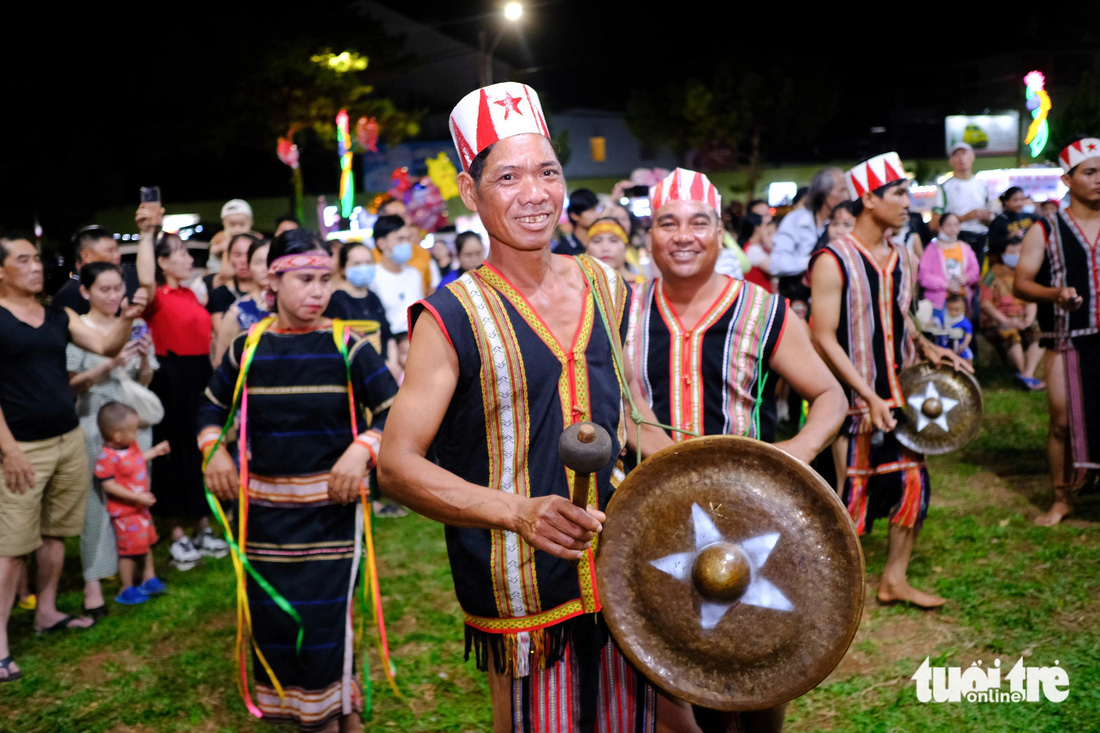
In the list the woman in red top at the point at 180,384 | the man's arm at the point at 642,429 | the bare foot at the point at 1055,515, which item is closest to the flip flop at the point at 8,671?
the woman in red top at the point at 180,384

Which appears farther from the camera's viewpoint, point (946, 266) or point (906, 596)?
point (946, 266)

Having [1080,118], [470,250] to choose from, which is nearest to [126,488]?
[470,250]

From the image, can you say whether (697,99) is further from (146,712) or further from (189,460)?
(146,712)

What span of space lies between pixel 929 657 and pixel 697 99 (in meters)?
36.2

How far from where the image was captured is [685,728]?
2824mm

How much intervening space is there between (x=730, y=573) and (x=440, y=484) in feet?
2.26

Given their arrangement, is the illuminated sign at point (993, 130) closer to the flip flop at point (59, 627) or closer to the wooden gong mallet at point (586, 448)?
the flip flop at point (59, 627)

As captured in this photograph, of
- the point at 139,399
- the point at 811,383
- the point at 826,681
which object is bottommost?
the point at 826,681

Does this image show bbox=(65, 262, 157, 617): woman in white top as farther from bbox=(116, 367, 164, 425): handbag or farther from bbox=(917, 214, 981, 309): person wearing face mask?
bbox=(917, 214, 981, 309): person wearing face mask

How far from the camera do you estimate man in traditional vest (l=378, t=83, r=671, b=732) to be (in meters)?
2.23

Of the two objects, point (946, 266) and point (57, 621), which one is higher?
point (946, 266)

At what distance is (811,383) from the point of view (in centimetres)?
313

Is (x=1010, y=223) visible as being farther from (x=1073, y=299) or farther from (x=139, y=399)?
(x=139, y=399)

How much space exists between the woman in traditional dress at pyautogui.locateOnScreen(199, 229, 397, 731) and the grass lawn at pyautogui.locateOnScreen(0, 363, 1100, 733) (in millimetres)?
668
